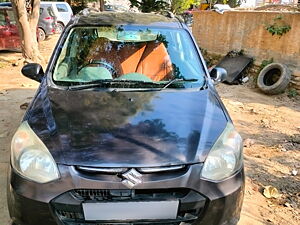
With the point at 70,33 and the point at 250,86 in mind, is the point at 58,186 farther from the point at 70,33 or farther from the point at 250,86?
the point at 250,86

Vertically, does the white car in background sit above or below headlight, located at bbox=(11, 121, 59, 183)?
below

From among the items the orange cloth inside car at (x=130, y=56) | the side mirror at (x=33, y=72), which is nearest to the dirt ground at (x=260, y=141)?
the side mirror at (x=33, y=72)

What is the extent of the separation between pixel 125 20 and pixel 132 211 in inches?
92.8

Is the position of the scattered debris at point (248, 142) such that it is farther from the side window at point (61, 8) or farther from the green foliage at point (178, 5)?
the green foliage at point (178, 5)

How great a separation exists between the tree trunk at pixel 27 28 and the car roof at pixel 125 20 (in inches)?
265

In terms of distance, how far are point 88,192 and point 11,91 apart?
240 inches

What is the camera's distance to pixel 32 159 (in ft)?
7.22

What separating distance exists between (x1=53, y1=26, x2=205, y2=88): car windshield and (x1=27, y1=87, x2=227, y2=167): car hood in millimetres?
424

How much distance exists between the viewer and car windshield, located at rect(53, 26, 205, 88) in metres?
3.34

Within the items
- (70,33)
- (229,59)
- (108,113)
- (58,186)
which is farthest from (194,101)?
(229,59)

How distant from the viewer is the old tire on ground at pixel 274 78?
7.62m

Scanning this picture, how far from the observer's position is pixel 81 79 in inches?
127

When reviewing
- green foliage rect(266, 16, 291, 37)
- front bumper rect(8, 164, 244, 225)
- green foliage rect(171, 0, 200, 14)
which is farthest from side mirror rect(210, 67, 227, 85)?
green foliage rect(171, 0, 200, 14)

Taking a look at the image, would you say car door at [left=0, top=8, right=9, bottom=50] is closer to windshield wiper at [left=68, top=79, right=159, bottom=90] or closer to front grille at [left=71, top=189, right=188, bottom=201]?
windshield wiper at [left=68, top=79, right=159, bottom=90]
